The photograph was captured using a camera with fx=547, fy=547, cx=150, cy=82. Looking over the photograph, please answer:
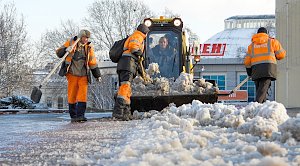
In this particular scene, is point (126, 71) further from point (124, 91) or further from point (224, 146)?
point (224, 146)

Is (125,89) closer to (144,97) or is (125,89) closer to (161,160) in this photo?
(144,97)

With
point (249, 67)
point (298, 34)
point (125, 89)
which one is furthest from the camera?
point (298, 34)

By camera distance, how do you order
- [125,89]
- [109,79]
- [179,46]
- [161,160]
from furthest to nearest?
1. [109,79]
2. [179,46]
3. [125,89]
4. [161,160]

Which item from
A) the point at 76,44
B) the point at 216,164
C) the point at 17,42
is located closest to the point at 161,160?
the point at 216,164

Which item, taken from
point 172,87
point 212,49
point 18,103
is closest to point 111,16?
point 212,49

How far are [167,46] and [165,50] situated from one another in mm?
105

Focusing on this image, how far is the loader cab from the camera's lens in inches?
504

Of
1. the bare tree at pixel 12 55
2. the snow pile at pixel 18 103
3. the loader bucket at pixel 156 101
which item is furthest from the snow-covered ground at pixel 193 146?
the bare tree at pixel 12 55

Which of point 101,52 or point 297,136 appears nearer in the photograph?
point 297,136

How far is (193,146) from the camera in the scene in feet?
12.9

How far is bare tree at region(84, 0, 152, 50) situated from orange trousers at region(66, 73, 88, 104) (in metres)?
33.1

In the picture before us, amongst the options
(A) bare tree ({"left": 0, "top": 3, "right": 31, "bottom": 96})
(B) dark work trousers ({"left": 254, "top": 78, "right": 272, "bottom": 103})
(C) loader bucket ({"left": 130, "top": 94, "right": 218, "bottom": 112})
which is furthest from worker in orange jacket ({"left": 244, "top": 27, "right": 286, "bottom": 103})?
(A) bare tree ({"left": 0, "top": 3, "right": 31, "bottom": 96})

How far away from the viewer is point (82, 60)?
10.1 meters

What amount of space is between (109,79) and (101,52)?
4154 mm
